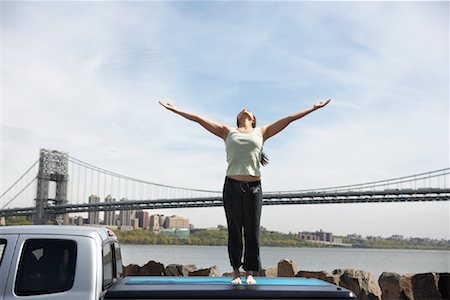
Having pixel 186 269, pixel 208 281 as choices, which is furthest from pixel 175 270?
pixel 208 281

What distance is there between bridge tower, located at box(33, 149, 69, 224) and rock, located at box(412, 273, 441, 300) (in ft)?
153

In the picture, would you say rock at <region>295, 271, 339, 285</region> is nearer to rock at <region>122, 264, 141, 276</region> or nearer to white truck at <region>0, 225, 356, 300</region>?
rock at <region>122, 264, 141, 276</region>

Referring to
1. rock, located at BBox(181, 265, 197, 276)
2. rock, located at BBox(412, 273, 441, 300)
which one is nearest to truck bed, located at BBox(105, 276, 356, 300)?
rock, located at BBox(412, 273, 441, 300)

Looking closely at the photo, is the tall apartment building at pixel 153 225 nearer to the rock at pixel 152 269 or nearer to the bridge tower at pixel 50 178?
the bridge tower at pixel 50 178

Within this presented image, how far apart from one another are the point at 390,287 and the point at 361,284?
2.86 feet

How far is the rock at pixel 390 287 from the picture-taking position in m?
11.8

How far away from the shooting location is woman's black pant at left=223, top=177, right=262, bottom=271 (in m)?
4.18

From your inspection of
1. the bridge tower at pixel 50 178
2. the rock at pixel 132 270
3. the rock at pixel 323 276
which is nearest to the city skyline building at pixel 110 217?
the bridge tower at pixel 50 178

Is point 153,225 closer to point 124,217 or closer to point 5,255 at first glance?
point 124,217

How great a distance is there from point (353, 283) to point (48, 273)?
29.1ft

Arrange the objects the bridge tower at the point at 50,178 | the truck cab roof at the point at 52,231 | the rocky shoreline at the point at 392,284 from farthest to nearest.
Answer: the bridge tower at the point at 50,178, the rocky shoreline at the point at 392,284, the truck cab roof at the point at 52,231

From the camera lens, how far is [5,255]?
11.8 ft

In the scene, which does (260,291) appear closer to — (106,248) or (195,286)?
(195,286)

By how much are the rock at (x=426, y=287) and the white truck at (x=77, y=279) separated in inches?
341
